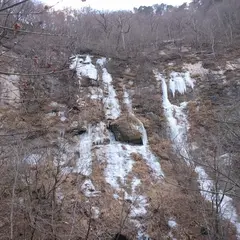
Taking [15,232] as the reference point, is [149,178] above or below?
below

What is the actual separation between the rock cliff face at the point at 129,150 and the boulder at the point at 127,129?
0.18 feet

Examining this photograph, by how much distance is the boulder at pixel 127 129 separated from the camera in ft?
59.9

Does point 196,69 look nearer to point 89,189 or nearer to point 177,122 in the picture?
point 177,122

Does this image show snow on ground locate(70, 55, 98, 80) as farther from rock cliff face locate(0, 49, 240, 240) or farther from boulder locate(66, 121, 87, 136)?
boulder locate(66, 121, 87, 136)

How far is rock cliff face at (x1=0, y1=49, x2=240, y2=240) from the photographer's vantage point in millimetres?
11656

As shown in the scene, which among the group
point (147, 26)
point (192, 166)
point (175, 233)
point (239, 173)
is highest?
point (147, 26)

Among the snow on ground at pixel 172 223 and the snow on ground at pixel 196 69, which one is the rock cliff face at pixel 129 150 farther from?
the snow on ground at pixel 196 69

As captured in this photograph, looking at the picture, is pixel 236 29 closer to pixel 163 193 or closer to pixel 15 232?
pixel 163 193

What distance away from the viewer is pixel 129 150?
17.7 metres

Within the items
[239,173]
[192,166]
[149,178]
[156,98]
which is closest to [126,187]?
[149,178]

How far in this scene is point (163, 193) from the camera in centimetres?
1459

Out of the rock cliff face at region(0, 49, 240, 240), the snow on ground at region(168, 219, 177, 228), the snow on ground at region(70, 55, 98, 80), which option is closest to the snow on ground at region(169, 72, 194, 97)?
the rock cliff face at region(0, 49, 240, 240)

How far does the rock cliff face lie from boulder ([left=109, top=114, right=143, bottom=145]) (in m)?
0.06

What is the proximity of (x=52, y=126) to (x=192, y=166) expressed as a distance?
25.3 feet
